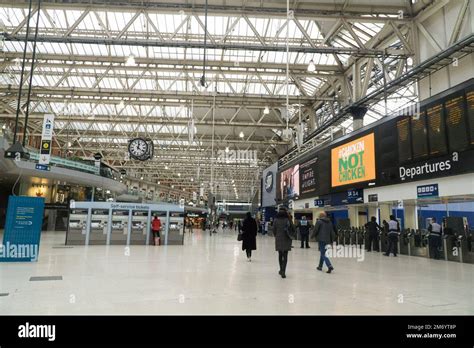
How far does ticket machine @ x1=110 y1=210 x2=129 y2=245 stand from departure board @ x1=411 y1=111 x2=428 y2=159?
1241 centimetres

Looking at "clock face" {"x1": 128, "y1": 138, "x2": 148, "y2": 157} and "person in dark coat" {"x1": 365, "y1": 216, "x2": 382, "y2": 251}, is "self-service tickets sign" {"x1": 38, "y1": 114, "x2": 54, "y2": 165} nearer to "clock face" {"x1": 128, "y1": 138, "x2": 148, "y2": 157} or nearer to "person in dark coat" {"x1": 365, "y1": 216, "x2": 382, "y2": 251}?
"clock face" {"x1": 128, "y1": 138, "x2": 148, "y2": 157}

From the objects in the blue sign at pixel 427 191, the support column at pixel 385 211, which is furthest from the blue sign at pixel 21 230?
the support column at pixel 385 211

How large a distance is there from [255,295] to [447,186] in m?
7.46

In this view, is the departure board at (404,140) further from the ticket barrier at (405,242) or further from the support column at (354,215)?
the support column at (354,215)

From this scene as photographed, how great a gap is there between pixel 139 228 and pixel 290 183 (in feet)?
36.8

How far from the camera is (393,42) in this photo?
15086mm

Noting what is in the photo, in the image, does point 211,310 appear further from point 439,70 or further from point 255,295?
point 439,70

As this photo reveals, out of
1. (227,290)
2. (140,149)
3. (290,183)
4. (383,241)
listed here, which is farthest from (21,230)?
(290,183)

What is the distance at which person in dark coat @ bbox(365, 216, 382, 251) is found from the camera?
13.7 metres

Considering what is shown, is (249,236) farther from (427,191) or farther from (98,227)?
(98,227)

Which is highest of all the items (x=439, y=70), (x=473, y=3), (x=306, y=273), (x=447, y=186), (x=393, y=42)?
(x=393, y=42)

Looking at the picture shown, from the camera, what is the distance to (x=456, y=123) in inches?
370
